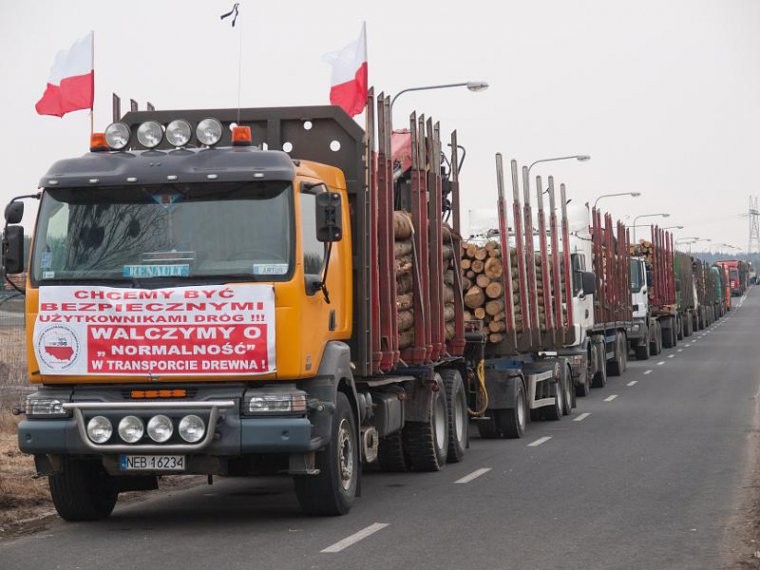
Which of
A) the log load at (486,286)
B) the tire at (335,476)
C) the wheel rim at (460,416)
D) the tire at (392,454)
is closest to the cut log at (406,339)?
the tire at (392,454)

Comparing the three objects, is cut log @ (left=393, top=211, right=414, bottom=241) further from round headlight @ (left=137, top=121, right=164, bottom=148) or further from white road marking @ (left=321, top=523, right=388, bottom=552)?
white road marking @ (left=321, top=523, right=388, bottom=552)

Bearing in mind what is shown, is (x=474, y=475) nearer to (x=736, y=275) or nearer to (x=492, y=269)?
(x=492, y=269)

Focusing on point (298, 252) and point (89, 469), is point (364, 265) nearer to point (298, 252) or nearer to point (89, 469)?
point (298, 252)

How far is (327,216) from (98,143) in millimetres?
2064

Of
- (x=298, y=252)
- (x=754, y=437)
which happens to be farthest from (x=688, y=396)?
(x=298, y=252)

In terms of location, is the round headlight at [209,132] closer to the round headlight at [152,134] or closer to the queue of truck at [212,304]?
the queue of truck at [212,304]

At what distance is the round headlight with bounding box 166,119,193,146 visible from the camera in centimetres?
1172

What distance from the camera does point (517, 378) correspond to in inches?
763

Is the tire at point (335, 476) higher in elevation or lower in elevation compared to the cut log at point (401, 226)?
lower

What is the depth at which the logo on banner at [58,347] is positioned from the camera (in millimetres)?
11141

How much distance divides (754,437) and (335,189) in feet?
28.2

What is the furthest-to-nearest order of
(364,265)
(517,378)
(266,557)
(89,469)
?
(517,378) → (364,265) → (89,469) → (266,557)

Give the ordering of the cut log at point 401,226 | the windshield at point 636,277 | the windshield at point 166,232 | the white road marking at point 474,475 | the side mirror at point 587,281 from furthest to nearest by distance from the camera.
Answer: the windshield at point 636,277 → the side mirror at point 587,281 → the white road marking at point 474,475 → the cut log at point 401,226 → the windshield at point 166,232

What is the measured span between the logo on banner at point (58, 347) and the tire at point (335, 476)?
1.99 metres
